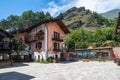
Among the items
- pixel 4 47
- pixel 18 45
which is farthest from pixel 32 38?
pixel 4 47

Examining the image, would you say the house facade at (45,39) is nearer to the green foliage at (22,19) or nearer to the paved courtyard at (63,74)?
the paved courtyard at (63,74)

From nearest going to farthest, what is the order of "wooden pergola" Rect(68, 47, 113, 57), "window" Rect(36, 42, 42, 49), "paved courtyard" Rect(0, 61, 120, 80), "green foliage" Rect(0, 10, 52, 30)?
"paved courtyard" Rect(0, 61, 120, 80), "window" Rect(36, 42, 42, 49), "wooden pergola" Rect(68, 47, 113, 57), "green foliage" Rect(0, 10, 52, 30)

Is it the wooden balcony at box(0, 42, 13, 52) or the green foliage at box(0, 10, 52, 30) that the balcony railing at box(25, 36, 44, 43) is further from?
the green foliage at box(0, 10, 52, 30)

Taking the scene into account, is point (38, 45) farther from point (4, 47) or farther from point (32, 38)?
point (4, 47)

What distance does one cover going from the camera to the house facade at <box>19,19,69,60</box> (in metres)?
38.6

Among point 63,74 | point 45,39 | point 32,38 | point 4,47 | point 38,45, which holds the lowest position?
point 63,74

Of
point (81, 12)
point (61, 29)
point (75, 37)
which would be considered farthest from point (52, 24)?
point (81, 12)

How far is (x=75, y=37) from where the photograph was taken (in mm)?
72750

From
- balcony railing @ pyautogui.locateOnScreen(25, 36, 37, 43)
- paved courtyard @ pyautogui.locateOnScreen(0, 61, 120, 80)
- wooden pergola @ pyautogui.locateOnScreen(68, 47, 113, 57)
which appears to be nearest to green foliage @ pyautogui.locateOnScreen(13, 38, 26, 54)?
balcony railing @ pyautogui.locateOnScreen(25, 36, 37, 43)

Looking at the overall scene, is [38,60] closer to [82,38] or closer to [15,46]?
[15,46]

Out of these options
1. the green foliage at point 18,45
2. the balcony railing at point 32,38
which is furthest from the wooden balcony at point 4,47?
the balcony railing at point 32,38

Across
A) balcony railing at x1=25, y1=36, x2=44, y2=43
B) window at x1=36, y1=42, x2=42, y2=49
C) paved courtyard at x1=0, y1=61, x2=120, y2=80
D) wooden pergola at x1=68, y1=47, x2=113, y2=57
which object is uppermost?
balcony railing at x1=25, y1=36, x2=44, y2=43

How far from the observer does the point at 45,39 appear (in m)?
38.5

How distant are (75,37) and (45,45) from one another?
35.6 m
